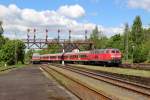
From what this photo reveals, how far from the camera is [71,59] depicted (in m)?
97.1

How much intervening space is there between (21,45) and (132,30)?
56.7 meters

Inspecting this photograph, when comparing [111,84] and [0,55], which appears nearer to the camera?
[111,84]

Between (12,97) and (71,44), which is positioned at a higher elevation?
(71,44)

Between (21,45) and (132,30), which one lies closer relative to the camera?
(21,45)

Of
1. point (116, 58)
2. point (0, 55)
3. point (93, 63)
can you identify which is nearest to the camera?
point (116, 58)

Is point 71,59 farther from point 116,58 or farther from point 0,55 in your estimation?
point 116,58

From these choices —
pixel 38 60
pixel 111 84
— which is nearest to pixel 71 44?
pixel 38 60

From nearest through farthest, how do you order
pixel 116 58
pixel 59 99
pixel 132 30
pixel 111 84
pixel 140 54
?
pixel 59 99 < pixel 111 84 < pixel 116 58 < pixel 140 54 < pixel 132 30

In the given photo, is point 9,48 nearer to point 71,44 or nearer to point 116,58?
point 71,44

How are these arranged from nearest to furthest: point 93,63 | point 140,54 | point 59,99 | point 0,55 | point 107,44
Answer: point 59,99 < point 93,63 < point 140,54 < point 0,55 < point 107,44

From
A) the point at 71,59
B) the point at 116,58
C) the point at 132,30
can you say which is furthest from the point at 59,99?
the point at 132,30

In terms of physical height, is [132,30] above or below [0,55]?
above

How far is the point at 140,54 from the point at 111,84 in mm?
68280

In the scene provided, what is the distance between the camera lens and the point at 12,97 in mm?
21469
